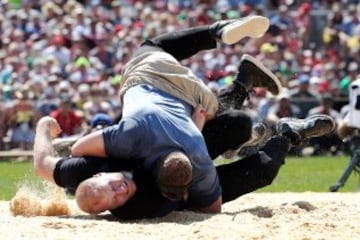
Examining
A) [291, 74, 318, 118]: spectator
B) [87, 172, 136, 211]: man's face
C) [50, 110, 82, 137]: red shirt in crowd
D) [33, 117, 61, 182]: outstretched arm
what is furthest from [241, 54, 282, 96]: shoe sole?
[291, 74, 318, 118]: spectator

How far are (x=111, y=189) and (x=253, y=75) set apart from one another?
7.51 feet

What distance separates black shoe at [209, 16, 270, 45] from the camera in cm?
781

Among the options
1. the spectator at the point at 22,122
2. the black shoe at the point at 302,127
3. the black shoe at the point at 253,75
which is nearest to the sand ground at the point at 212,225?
the black shoe at the point at 302,127

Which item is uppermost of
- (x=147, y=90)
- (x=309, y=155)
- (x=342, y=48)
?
(x=147, y=90)

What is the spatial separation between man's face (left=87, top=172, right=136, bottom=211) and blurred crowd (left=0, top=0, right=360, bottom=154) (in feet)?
30.5

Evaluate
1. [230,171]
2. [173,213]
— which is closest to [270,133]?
[230,171]

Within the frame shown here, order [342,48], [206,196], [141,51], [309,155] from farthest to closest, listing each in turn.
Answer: [342,48]
[309,155]
[141,51]
[206,196]

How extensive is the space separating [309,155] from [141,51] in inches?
407

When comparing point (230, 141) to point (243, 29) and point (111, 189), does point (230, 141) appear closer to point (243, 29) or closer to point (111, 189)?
point (243, 29)

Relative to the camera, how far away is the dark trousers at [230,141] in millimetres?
7715

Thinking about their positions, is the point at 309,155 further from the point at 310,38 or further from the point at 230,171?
the point at 230,171

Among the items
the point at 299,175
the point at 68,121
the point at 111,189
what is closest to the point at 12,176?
the point at 68,121

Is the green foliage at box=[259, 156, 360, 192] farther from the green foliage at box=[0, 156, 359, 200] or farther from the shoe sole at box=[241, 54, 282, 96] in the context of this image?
the shoe sole at box=[241, 54, 282, 96]

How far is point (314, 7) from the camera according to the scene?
21.7m
